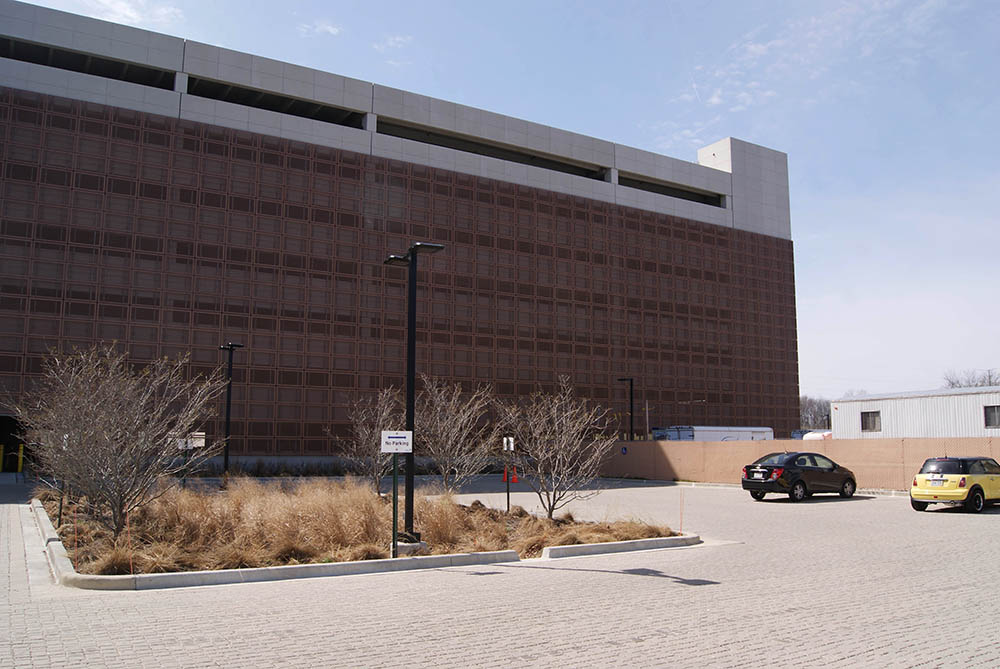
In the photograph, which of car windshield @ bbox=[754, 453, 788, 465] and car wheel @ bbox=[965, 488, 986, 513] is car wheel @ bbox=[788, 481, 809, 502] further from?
car wheel @ bbox=[965, 488, 986, 513]

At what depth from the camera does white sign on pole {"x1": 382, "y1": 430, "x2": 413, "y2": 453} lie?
13125 millimetres

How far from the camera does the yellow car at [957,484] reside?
68.6 ft

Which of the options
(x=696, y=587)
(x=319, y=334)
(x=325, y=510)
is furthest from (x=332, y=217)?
(x=696, y=587)

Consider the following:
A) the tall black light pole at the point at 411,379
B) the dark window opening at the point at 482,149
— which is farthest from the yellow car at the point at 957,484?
the dark window opening at the point at 482,149

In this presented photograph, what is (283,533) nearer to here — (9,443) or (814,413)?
(9,443)

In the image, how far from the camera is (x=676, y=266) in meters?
60.7

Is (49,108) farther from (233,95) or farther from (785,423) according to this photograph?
(785,423)

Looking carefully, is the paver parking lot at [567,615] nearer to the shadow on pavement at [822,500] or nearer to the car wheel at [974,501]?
the car wheel at [974,501]

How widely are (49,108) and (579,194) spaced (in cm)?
3270

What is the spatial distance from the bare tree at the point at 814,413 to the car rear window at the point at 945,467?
134879mm

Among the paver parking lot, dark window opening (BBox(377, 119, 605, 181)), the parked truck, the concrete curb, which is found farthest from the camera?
dark window opening (BBox(377, 119, 605, 181))

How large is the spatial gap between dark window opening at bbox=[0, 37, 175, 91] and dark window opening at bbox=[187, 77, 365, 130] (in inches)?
68.0

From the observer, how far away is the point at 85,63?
43.2 meters

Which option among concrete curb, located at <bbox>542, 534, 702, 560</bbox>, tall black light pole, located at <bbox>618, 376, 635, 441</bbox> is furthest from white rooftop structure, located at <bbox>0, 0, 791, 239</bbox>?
concrete curb, located at <bbox>542, 534, 702, 560</bbox>
